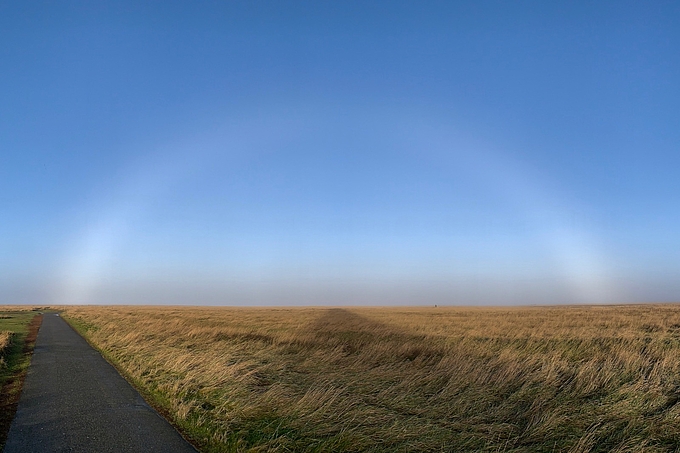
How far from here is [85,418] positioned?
824 cm

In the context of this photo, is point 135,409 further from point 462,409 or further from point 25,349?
point 25,349

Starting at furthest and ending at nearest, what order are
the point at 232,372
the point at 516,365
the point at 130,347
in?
the point at 130,347, the point at 516,365, the point at 232,372

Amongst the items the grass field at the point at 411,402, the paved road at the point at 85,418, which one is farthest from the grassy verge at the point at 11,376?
the grass field at the point at 411,402

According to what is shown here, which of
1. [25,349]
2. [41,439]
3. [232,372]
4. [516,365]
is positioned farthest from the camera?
[25,349]

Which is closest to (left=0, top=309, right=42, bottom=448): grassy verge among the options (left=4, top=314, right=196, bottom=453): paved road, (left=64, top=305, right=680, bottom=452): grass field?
(left=4, top=314, right=196, bottom=453): paved road

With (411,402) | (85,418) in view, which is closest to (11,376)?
(85,418)

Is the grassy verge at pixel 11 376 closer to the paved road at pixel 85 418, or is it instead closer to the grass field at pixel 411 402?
the paved road at pixel 85 418

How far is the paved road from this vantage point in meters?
6.77

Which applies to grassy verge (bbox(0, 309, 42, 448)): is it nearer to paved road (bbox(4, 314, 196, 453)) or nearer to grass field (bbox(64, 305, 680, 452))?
paved road (bbox(4, 314, 196, 453))

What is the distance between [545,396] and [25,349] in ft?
73.2

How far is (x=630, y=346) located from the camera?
1866cm

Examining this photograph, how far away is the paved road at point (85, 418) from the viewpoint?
6.77 metres

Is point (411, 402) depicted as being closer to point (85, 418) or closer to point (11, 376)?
point (85, 418)

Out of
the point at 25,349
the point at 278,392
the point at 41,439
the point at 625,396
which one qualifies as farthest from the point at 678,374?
the point at 25,349
